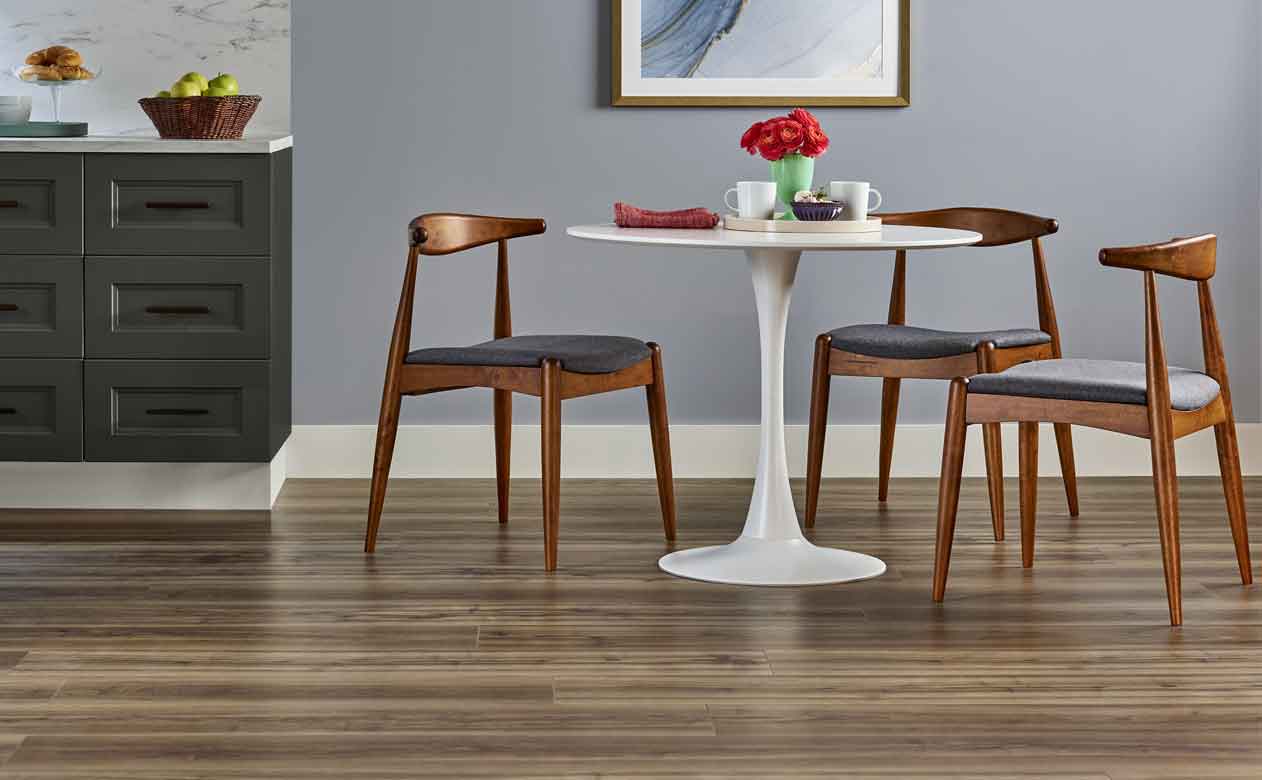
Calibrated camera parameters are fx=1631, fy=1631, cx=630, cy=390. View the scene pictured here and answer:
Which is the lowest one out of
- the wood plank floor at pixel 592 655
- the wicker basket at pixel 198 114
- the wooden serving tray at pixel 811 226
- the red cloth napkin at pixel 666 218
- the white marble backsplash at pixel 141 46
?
the wood plank floor at pixel 592 655

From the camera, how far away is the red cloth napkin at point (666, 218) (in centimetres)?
326

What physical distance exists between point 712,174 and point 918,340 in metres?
0.96

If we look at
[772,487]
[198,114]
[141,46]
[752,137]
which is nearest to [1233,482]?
[772,487]

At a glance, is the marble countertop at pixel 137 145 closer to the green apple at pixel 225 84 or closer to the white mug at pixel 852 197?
the green apple at pixel 225 84

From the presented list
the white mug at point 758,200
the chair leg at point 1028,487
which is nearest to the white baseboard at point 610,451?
the chair leg at point 1028,487

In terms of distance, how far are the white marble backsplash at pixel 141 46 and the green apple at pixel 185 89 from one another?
32 centimetres

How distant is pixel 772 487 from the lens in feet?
10.7

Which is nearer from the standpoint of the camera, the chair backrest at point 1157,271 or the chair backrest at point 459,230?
the chair backrest at point 1157,271

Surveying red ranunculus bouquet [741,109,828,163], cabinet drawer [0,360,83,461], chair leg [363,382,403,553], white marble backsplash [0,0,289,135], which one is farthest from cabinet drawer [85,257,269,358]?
red ranunculus bouquet [741,109,828,163]

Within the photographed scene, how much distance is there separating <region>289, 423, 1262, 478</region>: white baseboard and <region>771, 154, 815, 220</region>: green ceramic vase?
1.14 metres

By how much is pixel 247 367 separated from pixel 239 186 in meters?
0.42

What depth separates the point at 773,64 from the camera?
423 centimetres

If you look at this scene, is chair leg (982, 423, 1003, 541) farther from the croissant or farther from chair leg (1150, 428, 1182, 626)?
the croissant

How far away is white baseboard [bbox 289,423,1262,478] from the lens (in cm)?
432
